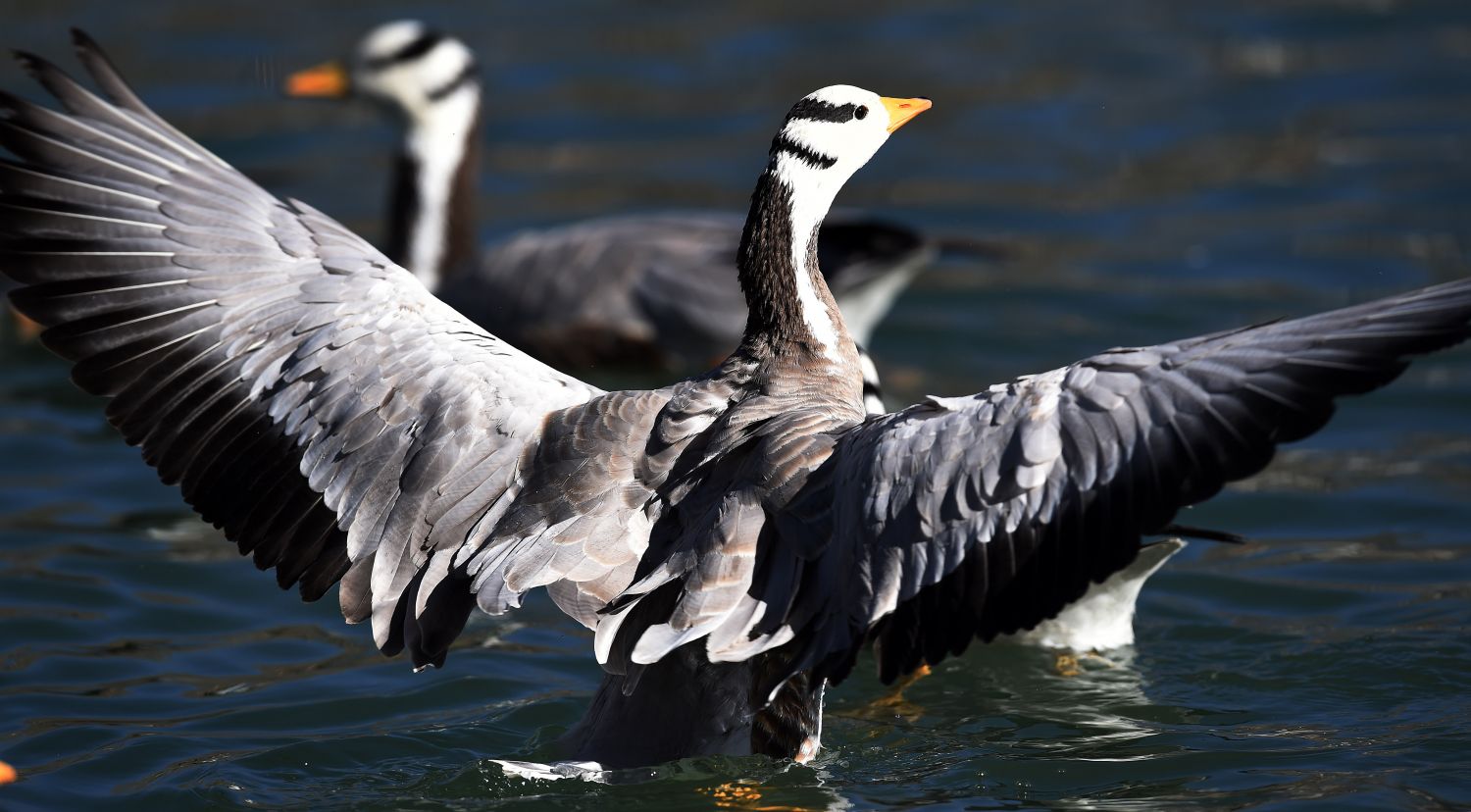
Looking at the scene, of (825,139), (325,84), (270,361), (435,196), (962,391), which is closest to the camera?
(825,139)

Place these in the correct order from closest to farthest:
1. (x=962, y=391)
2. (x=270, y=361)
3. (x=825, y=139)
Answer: (x=825, y=139) < (x=270, y=361) < (x=962, y=391)

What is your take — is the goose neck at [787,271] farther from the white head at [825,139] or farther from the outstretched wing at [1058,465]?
the outstretched wing at [1058,465]

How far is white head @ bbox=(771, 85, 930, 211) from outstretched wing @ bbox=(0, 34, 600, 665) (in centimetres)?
99

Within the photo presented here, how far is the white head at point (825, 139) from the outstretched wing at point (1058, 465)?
45.3 inches

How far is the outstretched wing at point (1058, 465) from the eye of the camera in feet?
15.9

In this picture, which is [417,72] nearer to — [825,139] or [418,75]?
[418,75]

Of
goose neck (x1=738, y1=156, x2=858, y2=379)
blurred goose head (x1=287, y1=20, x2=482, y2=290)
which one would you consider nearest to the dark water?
goose neck (x1=738, y1=156, x2=858, y2=379)

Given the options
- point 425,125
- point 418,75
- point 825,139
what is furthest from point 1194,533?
point 418,75

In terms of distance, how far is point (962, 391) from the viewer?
10.4m

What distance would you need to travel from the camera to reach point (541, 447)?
5.88 metres

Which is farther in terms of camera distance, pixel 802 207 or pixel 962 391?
pixel 962 391

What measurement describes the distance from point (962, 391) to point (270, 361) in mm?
4933

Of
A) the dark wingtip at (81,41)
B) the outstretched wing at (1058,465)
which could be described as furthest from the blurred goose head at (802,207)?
the dark wingtip at (81,41)

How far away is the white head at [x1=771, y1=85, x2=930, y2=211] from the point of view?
240 inches
